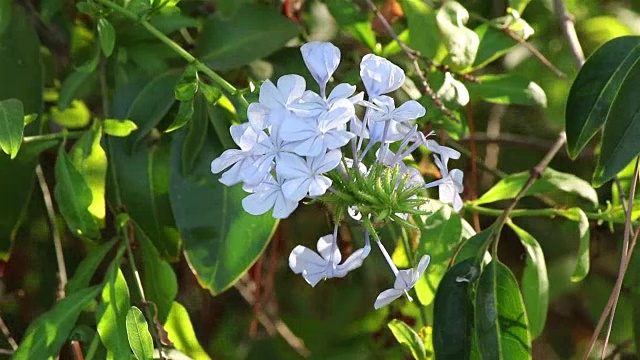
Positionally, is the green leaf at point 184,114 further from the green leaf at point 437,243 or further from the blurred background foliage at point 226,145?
the green leaf at point 437,243

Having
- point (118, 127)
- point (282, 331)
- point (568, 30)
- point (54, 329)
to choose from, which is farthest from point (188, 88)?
point (282, 331)

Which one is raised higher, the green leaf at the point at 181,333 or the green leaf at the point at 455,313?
the green leaf at the point at 455,313

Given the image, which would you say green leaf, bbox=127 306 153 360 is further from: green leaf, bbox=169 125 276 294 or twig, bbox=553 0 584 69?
twig, bbox=553 0 584 69

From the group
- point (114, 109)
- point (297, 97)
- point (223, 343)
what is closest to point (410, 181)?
point (297, 97)

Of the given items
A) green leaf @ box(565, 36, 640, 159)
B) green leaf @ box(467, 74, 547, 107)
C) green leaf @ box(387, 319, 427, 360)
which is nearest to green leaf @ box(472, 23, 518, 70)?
green leaf @ box(467, 74, 547, 107)

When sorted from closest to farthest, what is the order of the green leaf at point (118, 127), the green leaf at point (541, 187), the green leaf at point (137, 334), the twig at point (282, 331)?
the green leaf at point (137, 334), the green leaf at point (118, 127), the green leaf at point (541, 187), the twig at point (282, 331)

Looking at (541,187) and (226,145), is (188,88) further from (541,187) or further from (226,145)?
(541,187)

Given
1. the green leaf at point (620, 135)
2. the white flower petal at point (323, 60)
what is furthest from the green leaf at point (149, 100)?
the green leaf at point (620, 135)
